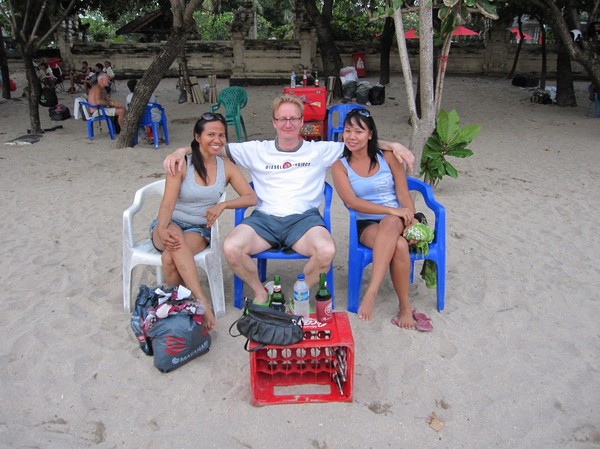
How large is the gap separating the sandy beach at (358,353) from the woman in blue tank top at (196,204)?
44cm

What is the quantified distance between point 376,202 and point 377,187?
0.10m

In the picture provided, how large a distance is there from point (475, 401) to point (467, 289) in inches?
45.8

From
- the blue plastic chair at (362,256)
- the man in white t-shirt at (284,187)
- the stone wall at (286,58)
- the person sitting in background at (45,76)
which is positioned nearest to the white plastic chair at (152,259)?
the man in white t-shirt at (284,187)

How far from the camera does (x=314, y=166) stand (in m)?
3.28

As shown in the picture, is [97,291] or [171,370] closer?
[171,370]

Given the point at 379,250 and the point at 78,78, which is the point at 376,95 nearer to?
the point at 78,78

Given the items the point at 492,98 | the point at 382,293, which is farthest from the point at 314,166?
the point at 492,98

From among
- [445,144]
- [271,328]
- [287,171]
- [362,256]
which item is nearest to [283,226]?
[287,171]

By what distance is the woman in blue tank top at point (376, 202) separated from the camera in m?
3.01

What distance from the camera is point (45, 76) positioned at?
13570mm

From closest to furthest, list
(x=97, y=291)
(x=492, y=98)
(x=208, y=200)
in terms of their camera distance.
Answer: (x=208, y=200)
(x=97, y=291)
(x=492, y=98)

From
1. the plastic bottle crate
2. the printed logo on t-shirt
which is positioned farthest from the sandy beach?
the printed logo on t-shirt

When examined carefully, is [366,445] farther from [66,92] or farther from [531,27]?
[531,27]

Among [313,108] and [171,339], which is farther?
[313,108]
